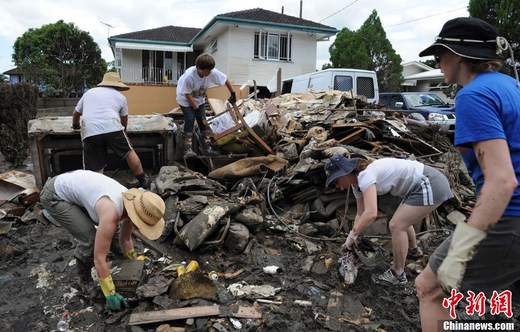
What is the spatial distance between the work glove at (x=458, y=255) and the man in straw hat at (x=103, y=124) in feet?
13.3

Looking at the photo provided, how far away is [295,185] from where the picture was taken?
4758 millimetres

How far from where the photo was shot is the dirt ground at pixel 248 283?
8.84 feet

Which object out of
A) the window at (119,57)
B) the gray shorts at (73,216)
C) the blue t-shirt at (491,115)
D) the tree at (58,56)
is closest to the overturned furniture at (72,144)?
the gray shorts at (73,216)

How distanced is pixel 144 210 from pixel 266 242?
1.72 meters

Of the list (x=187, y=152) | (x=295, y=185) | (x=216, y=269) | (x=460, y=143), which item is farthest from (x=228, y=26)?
(x=460, y=143)

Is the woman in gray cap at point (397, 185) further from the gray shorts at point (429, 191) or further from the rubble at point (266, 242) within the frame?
the rubble at point (266, 242)

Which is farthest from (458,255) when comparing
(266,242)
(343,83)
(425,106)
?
(425,106)

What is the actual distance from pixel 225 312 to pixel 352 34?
20739mm

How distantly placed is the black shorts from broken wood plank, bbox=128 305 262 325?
2580 mm

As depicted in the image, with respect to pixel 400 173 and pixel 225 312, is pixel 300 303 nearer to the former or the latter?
pixel 225 312

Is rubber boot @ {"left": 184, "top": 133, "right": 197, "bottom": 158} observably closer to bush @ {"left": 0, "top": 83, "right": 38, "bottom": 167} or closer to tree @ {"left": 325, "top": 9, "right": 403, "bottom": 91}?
bush @ {"left": 0, "top": 83, "right": 38, "bottom": 167}

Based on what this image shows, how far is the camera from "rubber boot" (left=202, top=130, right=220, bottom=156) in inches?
224

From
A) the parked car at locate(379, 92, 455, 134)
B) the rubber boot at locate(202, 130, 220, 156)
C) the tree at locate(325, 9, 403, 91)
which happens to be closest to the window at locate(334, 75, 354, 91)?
the parked car at locate(379, 92, 455, 134)

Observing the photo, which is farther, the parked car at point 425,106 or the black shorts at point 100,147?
the parked car at point 425,106
